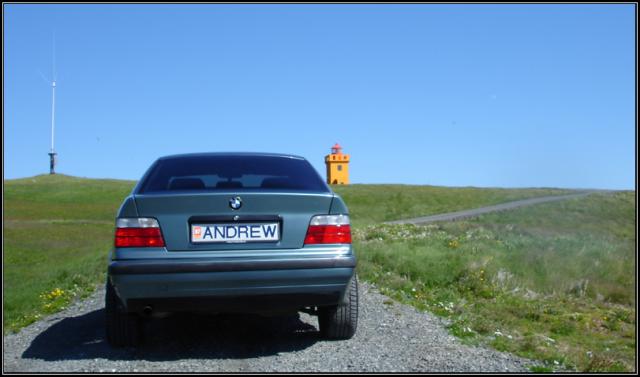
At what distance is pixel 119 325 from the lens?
5.75 metres

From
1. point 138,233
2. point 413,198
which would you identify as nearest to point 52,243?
point 138,233

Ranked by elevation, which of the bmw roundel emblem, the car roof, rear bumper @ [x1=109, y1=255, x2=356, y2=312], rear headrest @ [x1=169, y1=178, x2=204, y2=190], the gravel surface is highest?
the car roof

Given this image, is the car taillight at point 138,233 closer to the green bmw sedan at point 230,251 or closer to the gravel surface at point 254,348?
the green bmw sedan at point 230,251

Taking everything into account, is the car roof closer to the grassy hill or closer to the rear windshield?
the rear windshield

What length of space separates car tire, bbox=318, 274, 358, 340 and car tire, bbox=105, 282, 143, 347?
156cm

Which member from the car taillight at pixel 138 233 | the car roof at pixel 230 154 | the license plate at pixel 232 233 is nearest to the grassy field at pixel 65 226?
the car roof at pixel 230 154

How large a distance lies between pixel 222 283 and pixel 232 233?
1.24 ft

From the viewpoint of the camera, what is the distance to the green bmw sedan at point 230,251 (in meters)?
5.00

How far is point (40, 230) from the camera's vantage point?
34.7 m

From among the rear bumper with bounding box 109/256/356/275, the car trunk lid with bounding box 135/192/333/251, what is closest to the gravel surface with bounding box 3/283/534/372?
the rear bumper with bounding box 109/256/356/275

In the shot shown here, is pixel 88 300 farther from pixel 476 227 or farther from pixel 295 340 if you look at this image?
pixel 476 227

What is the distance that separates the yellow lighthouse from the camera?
83188mm

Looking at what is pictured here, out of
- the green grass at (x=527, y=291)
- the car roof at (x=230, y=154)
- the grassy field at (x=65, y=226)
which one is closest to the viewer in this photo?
the car roof at (x=230, y=154)

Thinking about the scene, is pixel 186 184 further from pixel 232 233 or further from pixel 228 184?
pixel 232 233
